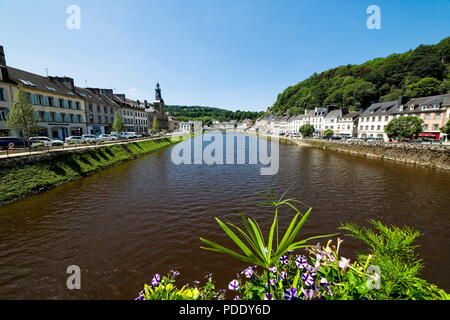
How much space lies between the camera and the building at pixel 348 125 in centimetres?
6606

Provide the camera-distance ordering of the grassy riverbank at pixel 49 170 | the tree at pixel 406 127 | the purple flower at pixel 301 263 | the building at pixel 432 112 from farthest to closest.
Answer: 1. the building at pixel 432 112
2. the tree at pixel 406 127
3. the grassy riverbank at pixel 49 170
4. the purple flower at pixel 301 263

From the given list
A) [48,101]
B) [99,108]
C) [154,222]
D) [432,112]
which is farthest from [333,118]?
[48,101]

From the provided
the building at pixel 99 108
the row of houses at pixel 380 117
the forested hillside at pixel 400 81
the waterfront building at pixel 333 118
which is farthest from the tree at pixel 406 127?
the building at pixel 99 108

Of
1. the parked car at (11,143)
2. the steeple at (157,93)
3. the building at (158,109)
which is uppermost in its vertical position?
the steeple at (157,93)

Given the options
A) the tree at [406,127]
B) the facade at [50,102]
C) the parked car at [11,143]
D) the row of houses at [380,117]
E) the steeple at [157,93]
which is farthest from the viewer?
the steeple at [157,93]

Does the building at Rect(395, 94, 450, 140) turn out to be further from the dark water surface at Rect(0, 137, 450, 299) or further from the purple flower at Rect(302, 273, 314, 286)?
the purple flower at Rect(302, 273, 314, 286)

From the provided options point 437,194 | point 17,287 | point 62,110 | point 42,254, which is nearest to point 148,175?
point 42,254

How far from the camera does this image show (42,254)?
25.2 ft

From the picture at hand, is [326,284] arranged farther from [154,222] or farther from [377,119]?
[377,119]

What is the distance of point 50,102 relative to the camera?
36.2 metres

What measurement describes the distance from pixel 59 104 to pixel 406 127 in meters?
70.3

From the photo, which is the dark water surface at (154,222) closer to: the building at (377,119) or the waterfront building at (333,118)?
the building at (377,119)

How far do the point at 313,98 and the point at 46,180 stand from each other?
136807mm
